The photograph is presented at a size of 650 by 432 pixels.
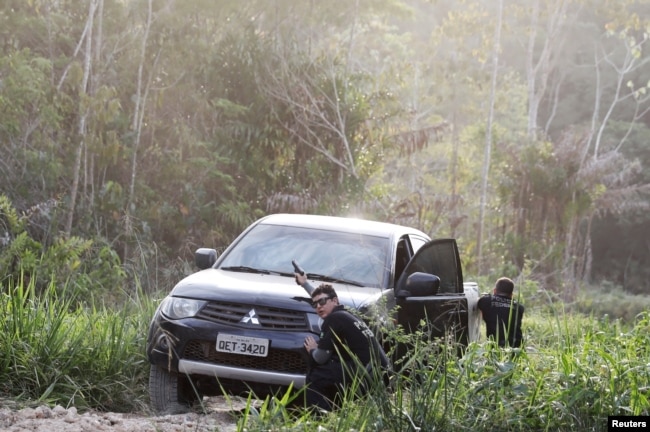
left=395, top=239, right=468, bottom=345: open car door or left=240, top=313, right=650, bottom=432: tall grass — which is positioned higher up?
left=395, top=239, right=468, bottom=345: open car door

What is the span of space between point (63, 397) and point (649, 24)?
26.2m

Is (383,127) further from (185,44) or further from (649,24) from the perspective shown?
(649,24)

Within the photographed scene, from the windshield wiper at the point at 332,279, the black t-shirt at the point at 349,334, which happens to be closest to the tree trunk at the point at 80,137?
the windshield wiper at the point at 332,279

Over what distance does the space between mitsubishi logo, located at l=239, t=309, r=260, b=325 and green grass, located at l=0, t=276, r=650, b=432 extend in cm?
68

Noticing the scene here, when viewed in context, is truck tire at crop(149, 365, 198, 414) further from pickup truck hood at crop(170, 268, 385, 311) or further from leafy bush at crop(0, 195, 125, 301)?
leafy bush at crop(0, 195, 125, 301)

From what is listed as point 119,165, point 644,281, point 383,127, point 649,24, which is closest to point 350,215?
point 383,127

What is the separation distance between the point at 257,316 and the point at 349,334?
1.11 metres

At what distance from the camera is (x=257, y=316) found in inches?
323

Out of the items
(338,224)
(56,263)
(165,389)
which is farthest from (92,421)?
(56,263)

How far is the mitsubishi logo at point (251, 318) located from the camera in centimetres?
819

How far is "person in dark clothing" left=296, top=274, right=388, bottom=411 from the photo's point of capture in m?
7.29

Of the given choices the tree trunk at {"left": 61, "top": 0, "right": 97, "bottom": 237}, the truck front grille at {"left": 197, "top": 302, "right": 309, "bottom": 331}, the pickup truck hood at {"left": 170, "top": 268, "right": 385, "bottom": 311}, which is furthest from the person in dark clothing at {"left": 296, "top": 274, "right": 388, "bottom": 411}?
the tree trunk at {"left": 61, "top": 0, "right": 97, "bottom": 237}

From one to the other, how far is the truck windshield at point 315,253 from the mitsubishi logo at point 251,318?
1.10 meters

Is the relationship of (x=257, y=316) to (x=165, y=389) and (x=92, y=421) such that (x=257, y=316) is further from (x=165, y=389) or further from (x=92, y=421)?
(x=92, y=421)
